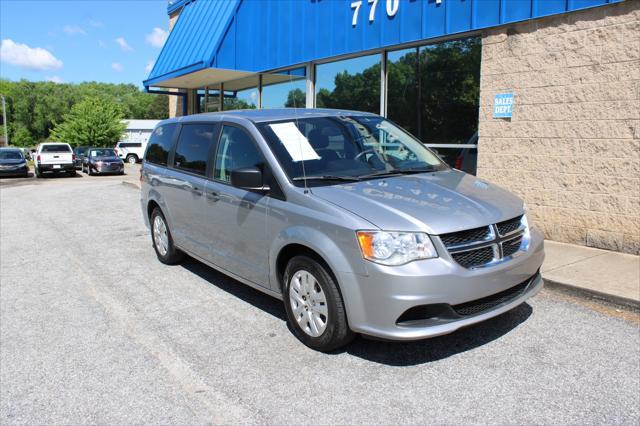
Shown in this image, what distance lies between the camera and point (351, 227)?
11.5 feet

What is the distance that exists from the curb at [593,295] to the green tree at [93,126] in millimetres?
48580

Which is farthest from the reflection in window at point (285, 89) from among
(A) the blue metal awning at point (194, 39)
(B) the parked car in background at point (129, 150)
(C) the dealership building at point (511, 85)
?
Result: (B) the parked car in background at point (129, 150)

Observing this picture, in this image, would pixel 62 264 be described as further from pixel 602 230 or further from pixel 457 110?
pixel 602 230

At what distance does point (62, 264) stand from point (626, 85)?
292 inches

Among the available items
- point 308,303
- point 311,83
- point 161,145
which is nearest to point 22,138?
point 311,83

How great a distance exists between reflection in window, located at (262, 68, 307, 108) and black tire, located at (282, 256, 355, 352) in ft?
28.0

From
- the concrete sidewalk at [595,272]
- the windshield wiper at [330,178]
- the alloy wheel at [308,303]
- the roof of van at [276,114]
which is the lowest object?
the concrete sidewalk at [595,272]

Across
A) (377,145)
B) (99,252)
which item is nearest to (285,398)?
(377,145)

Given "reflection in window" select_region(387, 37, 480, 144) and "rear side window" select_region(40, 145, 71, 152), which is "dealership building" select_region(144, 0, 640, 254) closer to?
"reflection in window" select_region(387, 37, 480, 144)

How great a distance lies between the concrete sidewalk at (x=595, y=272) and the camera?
494 centimetres

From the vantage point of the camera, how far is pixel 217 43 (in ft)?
45.2

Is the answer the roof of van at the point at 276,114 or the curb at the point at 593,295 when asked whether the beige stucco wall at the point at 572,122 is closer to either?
the curb at the point at 593,295

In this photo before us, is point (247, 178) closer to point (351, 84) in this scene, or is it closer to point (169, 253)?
point (169, 253)

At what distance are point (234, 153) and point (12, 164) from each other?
983 inches
